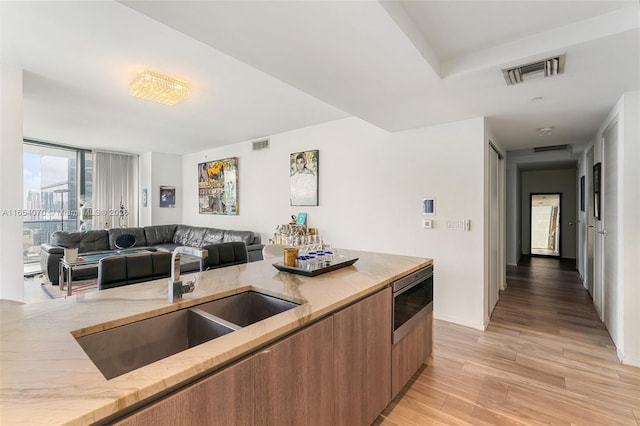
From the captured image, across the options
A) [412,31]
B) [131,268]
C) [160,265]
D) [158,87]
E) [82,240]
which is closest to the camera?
[412,31]

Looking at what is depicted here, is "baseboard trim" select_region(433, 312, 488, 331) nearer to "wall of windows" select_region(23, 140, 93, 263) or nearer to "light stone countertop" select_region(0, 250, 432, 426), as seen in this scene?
"light stone countertop" select_region(0, 250, 432, 426)

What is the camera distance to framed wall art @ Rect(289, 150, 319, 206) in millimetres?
4828

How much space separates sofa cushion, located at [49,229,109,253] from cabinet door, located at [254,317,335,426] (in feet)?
20.3

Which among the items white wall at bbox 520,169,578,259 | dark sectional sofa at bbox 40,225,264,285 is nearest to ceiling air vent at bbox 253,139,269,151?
dark sectional sofa at bbox 40,225,264,285

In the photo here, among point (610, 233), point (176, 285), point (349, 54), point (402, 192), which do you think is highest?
point (349, 54)

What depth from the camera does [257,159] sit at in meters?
5.81

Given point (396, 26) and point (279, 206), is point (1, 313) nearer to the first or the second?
point (396, 26)

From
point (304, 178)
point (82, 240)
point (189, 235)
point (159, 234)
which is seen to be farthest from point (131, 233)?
point (304, 178)

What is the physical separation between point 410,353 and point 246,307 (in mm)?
1296

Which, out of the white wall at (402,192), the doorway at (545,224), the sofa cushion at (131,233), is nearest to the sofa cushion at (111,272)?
the white wall at (402,192)

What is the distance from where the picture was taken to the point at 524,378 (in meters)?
2.39

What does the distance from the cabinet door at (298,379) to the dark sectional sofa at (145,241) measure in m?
3.40

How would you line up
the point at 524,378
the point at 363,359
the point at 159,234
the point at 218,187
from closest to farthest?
the point at 363,359 < the point at 524,378 < the point at 218,187 < the point at 159,234

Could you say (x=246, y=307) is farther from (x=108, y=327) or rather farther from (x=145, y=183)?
(x=145, y=183)
